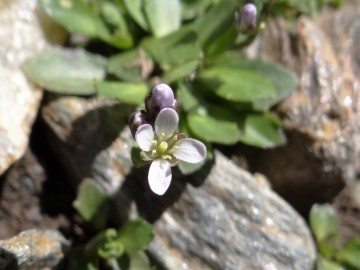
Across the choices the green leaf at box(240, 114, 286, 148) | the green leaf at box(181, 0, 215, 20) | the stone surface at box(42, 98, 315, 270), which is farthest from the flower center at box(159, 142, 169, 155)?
the green leaf at box(181, 0, 215, 20)

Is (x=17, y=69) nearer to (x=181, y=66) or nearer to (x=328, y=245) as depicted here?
(x=181, y=66)

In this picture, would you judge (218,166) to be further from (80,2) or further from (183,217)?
(80,2)

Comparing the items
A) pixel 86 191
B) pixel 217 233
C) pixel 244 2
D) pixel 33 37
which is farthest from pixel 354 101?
pixel 33 37

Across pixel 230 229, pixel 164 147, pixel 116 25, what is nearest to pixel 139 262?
pixel 230 229

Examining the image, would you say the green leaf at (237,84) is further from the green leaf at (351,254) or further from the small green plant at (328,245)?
the green leaf at (351,254)

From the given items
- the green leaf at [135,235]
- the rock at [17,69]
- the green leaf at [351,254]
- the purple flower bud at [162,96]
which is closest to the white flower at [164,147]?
the purple flower bud at [162,96]

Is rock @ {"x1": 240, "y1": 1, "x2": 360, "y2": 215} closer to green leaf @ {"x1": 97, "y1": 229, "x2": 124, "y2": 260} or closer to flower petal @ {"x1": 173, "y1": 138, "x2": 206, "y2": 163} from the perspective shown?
green leaf @ {"x1": 97, "y1": 229, "x2": 124, "y2": 260}
